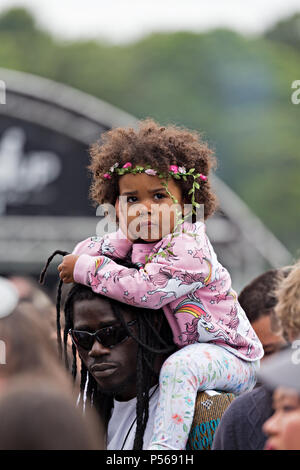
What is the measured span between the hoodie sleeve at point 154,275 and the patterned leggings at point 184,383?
0.76 feet

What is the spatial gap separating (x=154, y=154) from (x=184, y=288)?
0.61m

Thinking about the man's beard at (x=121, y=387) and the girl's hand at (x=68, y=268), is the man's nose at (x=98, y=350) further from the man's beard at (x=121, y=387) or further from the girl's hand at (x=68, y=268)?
the girl's hand at (x=68, y=268)

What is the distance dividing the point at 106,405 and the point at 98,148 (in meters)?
1.13

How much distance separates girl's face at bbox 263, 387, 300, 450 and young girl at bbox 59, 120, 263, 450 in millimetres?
724

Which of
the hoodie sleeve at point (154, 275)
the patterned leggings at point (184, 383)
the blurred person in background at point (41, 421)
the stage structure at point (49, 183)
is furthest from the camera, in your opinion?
the stage structure at point (49, 183)

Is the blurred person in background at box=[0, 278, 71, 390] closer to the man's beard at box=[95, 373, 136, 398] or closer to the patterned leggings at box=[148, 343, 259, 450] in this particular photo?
the man's beard at box=[95, 373, 136, 398]

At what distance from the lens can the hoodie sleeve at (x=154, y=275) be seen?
3.55 metres

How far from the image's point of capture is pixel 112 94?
132 ft

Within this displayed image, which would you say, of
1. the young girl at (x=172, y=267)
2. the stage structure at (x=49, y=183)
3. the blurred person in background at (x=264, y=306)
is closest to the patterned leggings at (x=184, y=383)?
the young girl at (x=172, y=267)

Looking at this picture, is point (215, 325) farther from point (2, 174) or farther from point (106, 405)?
point (2, 174)

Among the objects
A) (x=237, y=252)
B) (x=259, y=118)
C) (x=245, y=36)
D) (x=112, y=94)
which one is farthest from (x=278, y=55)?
(x=237, y=252)

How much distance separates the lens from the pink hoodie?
3.56 metres

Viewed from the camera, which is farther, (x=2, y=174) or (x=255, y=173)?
(x=255, y=173)

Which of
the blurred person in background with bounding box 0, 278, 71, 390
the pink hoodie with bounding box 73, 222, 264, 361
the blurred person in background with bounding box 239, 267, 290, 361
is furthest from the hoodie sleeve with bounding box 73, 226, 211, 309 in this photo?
the blurred person in background with bounding box 239, 267, 290, 361
